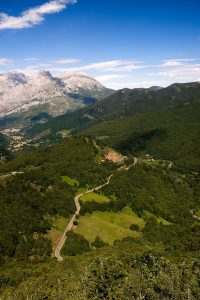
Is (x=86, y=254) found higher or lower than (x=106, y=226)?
higher

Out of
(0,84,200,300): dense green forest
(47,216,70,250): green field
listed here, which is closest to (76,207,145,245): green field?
(0,84,200,300): dense green forest

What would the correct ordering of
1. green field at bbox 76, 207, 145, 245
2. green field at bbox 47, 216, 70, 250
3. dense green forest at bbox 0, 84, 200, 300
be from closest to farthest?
dense green forest at bbox 0, 84, 200, 300 < green field at bbox 47, 216, 70, 250 < green field at bbox 76, 207, 145, 245

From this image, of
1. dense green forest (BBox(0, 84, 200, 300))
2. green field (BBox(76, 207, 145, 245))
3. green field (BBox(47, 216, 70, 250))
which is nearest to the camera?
dense green forest (BBox(0, 84, 200, 300))

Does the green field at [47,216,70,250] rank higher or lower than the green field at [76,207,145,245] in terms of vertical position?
higher

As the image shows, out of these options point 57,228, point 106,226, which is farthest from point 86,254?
point 106,226

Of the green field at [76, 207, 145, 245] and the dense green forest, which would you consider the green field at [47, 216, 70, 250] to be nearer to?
the dense green forest

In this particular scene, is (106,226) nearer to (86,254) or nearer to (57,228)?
(57,228)

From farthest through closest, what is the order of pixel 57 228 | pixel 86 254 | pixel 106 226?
pixel 106 226, pixel 57 228, pixel 86 254

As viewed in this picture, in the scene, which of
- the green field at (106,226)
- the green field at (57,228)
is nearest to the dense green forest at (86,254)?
the green field at (106,226)

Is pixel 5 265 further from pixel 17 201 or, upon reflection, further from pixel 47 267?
pixel 17 201
